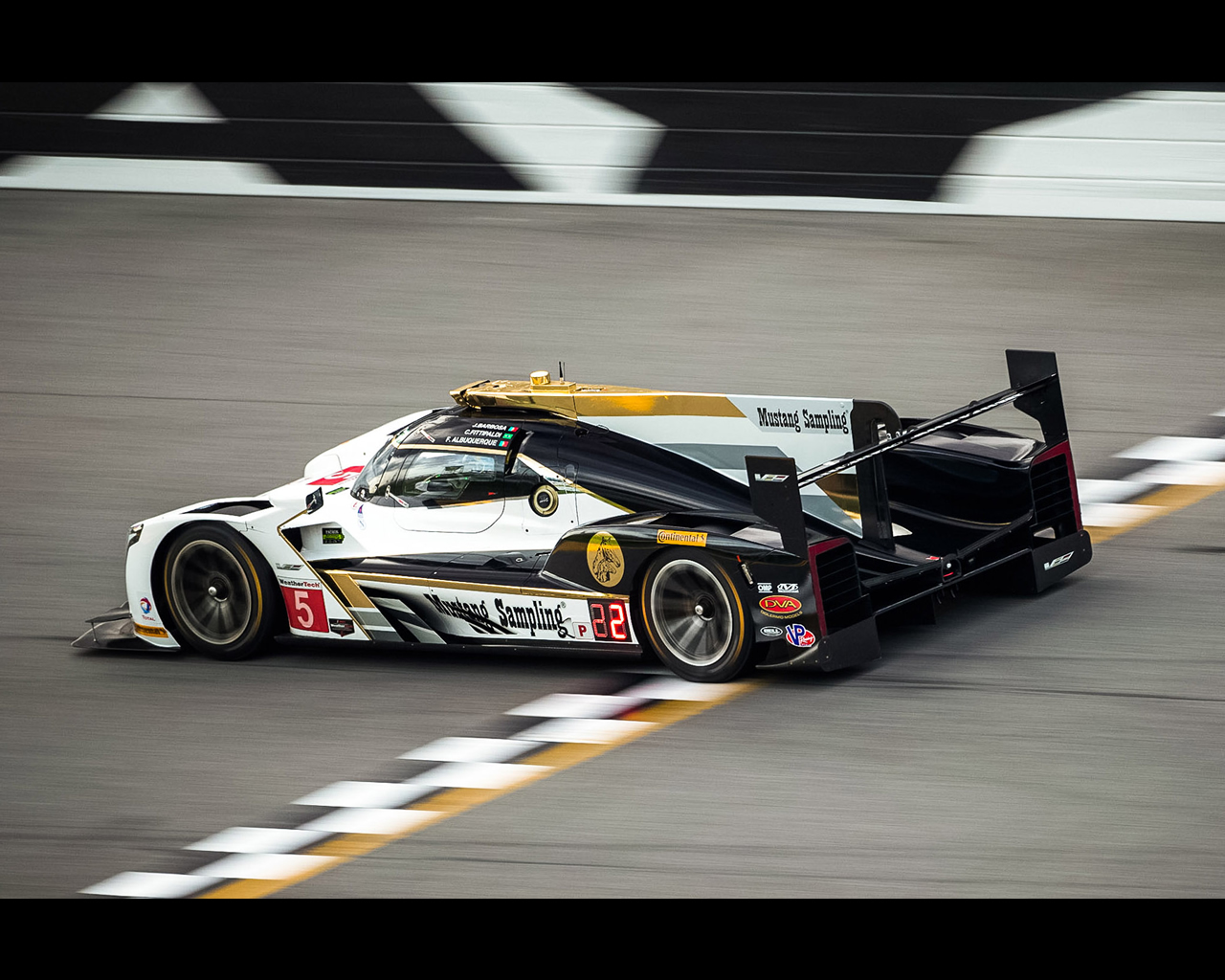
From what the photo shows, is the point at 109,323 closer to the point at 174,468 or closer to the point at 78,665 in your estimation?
the point at 174,468

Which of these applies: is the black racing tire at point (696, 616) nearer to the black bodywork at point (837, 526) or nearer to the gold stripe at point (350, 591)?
the black bodywork at point (837, 526)

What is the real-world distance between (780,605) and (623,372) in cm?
606

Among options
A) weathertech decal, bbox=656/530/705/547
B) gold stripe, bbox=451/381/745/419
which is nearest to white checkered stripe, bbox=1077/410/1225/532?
gold stripe, bbox=451/381/745/419

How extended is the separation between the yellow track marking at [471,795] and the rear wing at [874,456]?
3.07 feet

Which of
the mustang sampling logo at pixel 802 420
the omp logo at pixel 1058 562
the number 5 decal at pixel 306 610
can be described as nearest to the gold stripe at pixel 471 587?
the number 5 decal at pixel 306 610

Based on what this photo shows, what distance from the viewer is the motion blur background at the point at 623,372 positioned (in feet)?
23.0

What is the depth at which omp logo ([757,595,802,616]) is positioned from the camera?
777 cm

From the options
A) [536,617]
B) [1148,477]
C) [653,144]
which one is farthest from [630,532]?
[653,144]

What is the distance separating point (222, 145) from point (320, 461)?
948 cm

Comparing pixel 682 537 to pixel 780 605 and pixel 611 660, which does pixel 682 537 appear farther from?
pixel 611 660

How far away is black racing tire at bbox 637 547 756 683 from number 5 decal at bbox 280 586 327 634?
184 cm

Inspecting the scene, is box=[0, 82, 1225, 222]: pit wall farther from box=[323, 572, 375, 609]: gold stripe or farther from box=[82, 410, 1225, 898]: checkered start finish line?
box=[82, 410, 1225, 898]: checkered start finish line

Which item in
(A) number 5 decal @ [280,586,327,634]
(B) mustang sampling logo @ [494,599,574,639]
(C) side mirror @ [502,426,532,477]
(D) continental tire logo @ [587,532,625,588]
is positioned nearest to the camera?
(D) continental tire logo @ [587,532,625,588]

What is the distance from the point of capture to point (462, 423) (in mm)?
9039
